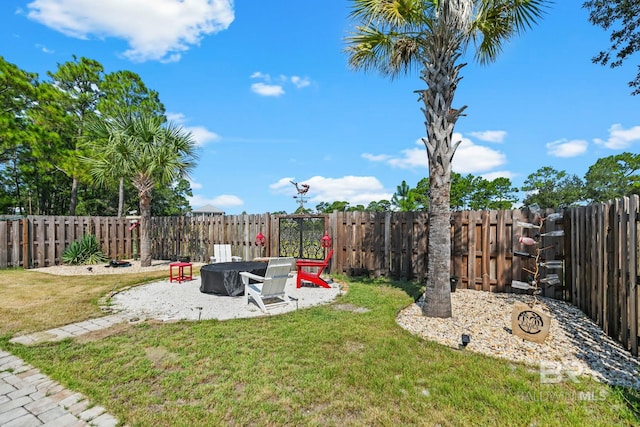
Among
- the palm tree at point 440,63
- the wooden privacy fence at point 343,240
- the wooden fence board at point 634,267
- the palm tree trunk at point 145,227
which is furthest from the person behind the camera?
the palm tree trunk at point 145,227

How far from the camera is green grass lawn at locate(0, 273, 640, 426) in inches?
94.3

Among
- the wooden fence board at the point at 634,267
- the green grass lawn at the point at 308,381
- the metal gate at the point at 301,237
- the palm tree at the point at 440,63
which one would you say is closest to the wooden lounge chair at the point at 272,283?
the green grass lawn at the point at 308,381

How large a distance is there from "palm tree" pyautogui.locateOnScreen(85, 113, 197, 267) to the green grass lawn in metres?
7.46

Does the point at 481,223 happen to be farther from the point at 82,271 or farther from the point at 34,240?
the point at 34,240

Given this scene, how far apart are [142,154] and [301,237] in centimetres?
627

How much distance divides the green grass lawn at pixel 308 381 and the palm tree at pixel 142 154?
7463 mm

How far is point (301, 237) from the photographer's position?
10.3 metres

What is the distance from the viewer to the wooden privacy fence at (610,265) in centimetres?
341

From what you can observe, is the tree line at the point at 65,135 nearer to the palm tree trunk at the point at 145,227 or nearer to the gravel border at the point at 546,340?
the palm tree trunk at the point at 145,227

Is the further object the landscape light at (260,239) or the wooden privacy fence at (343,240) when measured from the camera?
the landscape light at (260,239)

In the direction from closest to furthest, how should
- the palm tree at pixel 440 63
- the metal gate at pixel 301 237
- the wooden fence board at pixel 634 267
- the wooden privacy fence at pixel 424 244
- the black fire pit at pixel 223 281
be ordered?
the wooden fence board at pixel 634 267
the wooden privacy fence at pixel 424 244
the palm tree at pixel 440 63
the black fire pit at pixel 223 281
the metal gate at pixel 301 237

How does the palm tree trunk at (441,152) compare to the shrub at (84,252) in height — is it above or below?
above

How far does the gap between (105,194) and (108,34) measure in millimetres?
19042

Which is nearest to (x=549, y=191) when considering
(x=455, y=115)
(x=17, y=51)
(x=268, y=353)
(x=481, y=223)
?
(x=481, y=223)
